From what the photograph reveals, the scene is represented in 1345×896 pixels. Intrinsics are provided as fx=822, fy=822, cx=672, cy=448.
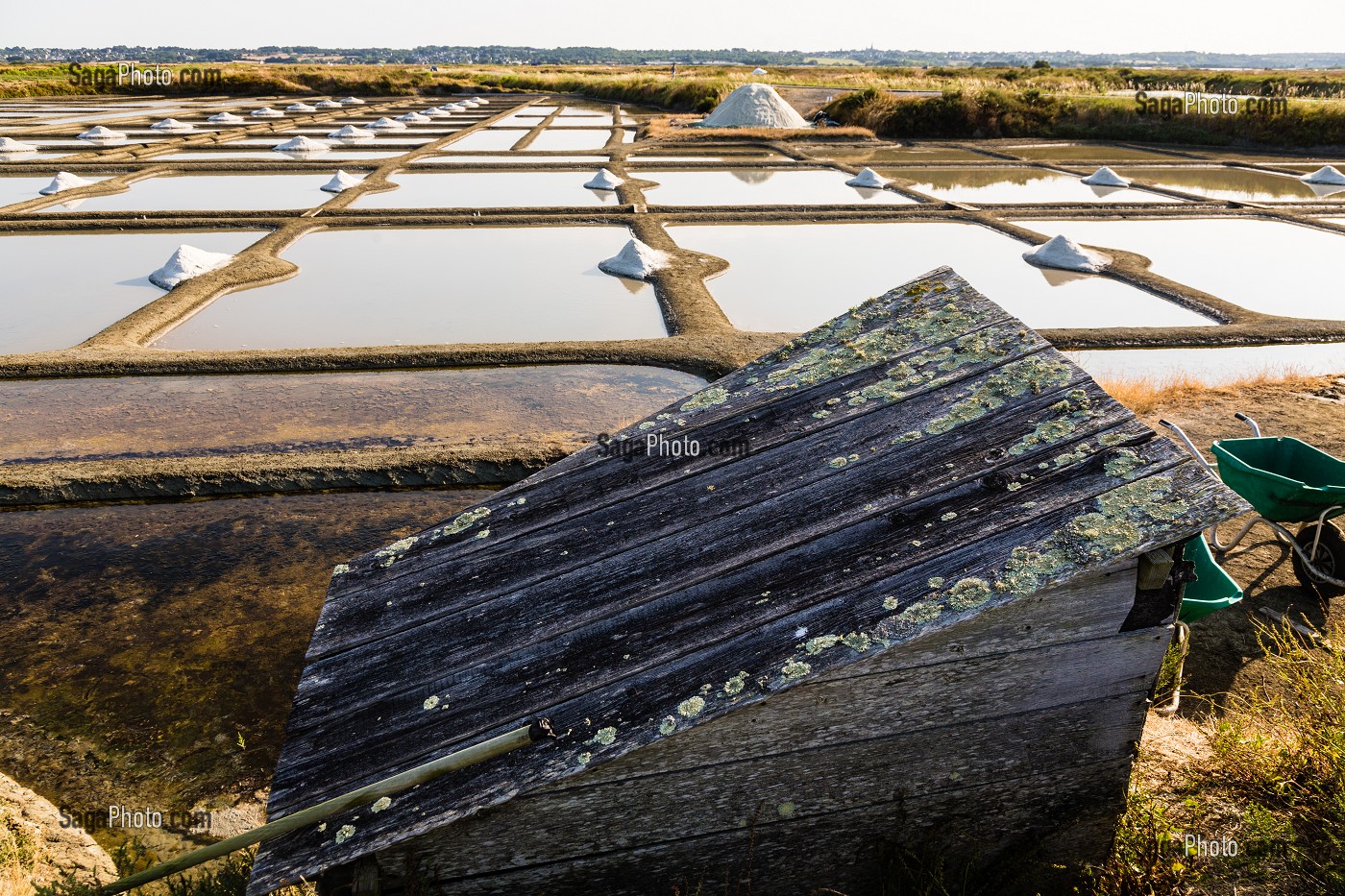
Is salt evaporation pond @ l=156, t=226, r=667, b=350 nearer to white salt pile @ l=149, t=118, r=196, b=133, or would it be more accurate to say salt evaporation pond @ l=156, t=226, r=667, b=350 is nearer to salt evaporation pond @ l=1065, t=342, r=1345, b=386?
salt evaporation pond @ l=1065, t=342, r=1345, b=386

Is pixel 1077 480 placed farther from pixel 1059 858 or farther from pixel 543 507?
pixel 543 507

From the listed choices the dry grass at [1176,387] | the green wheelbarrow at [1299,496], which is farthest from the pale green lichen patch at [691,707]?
the dry grass at [1176,387]

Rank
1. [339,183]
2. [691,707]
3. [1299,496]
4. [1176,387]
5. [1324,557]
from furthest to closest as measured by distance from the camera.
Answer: [339,183] < [1176,387] < [1324,557] < [1299,496] < [691,707]

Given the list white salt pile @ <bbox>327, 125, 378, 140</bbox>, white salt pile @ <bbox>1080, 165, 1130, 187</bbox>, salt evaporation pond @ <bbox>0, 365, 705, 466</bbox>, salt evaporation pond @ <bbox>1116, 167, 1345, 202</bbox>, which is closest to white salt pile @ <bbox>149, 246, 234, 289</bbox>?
salt evaporation pond @ <bbox>0, 365, 705, 466</bbox>

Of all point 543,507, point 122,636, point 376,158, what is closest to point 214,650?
point 122,636

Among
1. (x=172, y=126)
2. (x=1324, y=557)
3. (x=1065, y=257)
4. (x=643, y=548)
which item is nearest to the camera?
(x=643, y=548)

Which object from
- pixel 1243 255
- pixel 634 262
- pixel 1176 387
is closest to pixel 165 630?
pixel 1176 387

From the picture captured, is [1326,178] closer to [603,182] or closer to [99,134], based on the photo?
[603,182]
